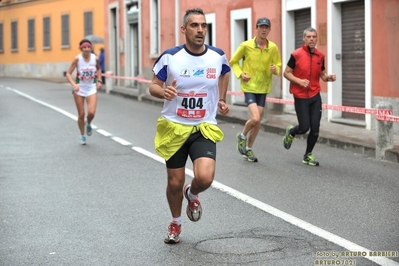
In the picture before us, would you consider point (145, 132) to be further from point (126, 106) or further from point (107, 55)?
point (107, 55)

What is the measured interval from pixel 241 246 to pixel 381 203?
105 inches

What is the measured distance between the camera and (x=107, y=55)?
1607 inches

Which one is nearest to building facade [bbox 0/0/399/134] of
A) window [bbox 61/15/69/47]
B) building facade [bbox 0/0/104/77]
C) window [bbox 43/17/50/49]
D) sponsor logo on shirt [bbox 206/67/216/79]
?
sponsor logo on shirt [bbox 206/67/216/79]

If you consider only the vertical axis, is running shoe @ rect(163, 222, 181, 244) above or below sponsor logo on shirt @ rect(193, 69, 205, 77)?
below

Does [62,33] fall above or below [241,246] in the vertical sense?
Result: above

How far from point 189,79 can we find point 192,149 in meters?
0.56

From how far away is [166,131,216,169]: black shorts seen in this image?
24.2 feet

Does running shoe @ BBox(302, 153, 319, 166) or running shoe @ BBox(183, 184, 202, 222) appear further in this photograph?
running shoe @ BBox(302, 153, 319, 166)

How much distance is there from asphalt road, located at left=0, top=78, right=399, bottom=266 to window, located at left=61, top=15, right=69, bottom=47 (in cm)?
3688

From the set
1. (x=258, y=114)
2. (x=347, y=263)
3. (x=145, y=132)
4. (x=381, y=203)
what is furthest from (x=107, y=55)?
(x=347, y=263)

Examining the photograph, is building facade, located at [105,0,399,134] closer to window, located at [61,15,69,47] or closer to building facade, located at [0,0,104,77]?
building facade, located at [0,0,104,77]

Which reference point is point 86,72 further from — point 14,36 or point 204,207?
point 14,36

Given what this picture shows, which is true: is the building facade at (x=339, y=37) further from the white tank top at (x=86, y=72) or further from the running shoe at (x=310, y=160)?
the white tank top at (x=86, y=72)

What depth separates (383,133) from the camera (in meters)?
13.6
